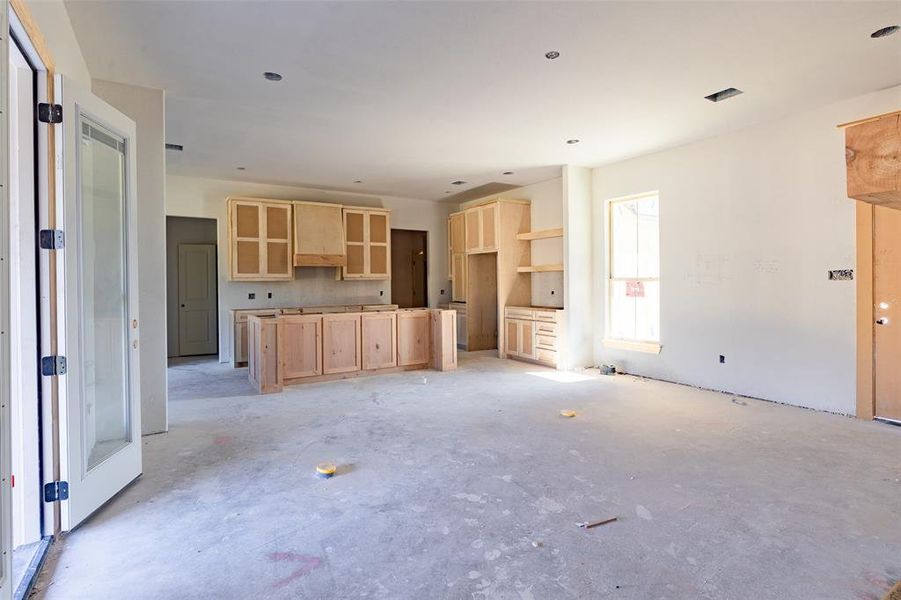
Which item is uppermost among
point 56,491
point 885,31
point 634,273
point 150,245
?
point 885,31

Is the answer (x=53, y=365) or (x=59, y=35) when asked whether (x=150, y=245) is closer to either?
(x=59, y=35)

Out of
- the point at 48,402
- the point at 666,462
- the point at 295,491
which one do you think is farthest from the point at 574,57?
the point at 48,402

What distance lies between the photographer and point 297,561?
2.08 metres

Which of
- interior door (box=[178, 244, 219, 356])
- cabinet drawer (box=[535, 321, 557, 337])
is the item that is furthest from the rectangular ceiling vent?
interior door (box=[178, 244, 219, 356])

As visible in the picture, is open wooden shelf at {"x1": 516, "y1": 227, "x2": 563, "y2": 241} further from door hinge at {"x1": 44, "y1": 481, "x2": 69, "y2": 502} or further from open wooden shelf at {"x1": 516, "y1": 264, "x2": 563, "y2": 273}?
door hinge at {"x1": 44, "y1": 481, "x2": 69, "y2": 502}

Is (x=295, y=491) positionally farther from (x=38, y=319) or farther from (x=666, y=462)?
(x=666, y=462)

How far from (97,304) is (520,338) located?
5.88m

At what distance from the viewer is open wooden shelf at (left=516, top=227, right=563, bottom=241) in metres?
7.40

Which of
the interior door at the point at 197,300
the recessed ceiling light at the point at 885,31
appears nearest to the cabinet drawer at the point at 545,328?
the recessed ceiling light at the point at 885,31

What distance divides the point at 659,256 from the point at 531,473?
4.08 meters

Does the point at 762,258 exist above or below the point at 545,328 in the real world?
above

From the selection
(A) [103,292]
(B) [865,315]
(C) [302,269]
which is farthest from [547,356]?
(A) [103,292]


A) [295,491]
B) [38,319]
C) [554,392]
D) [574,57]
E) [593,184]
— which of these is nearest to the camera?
[38,319]

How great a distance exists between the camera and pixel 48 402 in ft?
7.55
